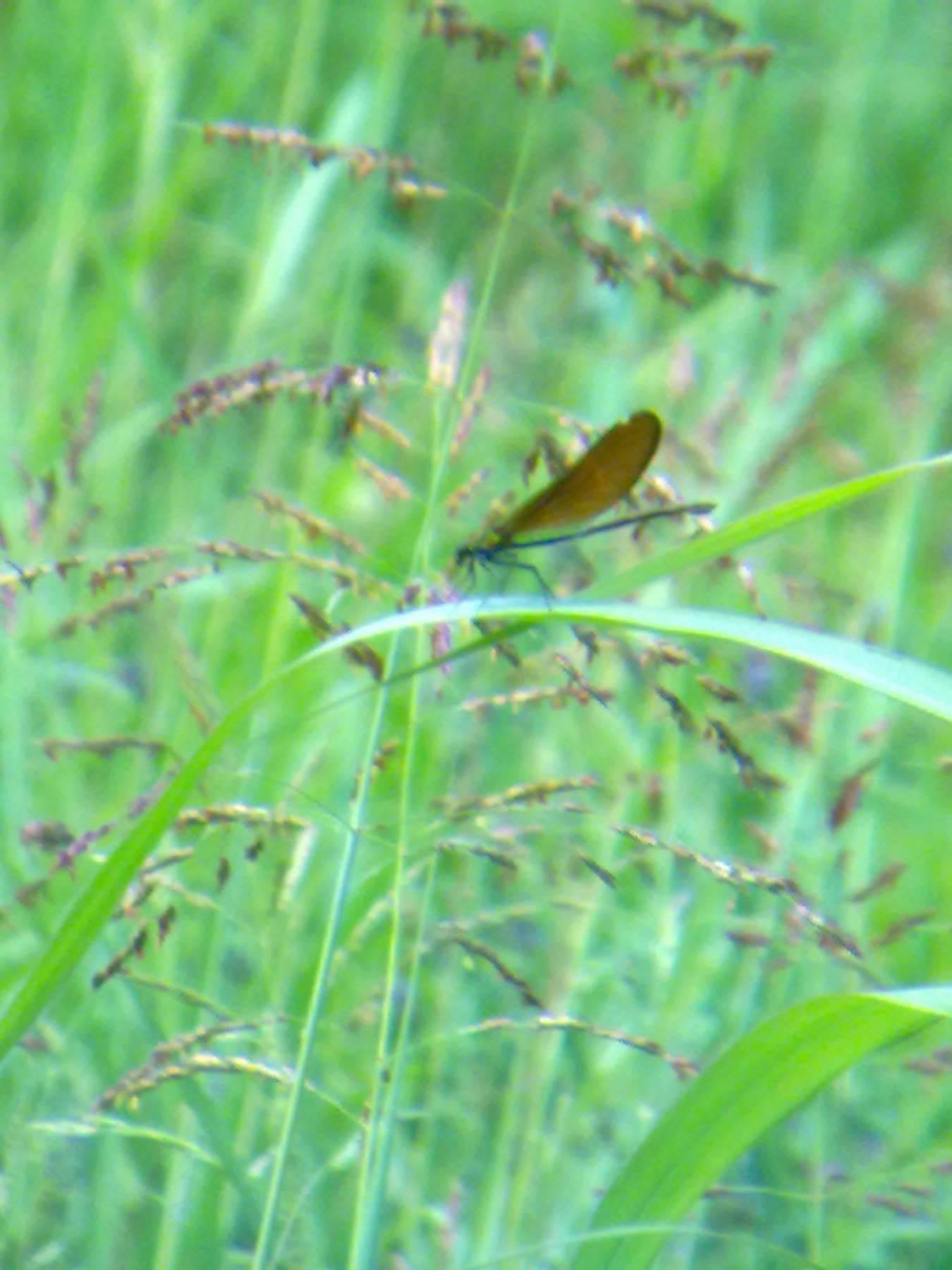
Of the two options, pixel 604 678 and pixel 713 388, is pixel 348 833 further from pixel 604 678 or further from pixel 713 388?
pixel 713 388

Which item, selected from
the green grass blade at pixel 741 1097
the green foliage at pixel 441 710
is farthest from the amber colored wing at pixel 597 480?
the green grass blade at pixel 741 1097

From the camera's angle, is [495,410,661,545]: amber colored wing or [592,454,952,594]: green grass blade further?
[495,410,661,545]: amber colored wing

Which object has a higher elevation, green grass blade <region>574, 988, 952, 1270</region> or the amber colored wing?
the amber colored wing

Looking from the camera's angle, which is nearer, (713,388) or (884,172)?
(713,388)

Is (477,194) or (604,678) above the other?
(477,194)

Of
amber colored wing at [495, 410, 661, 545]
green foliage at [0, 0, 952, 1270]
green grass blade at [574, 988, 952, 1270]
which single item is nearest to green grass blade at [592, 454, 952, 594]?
green foliage at [0, 0, 952, 1270]

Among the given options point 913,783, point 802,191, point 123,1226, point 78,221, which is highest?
point 802,191

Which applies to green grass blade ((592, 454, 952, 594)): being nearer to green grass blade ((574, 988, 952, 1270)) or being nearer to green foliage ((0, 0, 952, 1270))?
green foliage ((0, 0, 952, 1270))

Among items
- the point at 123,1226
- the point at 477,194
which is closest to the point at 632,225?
the point at 477,194
